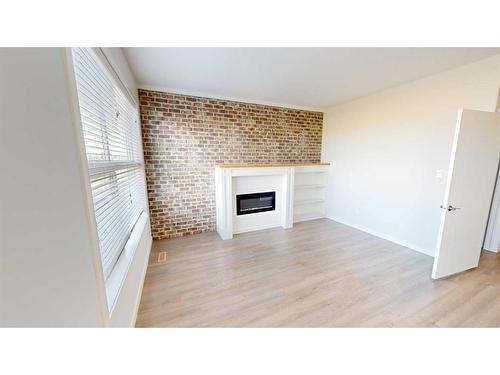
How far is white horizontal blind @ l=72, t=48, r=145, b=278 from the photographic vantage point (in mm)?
1131

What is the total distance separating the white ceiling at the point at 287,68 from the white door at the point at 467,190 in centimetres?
83

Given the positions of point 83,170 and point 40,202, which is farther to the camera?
point 83,170

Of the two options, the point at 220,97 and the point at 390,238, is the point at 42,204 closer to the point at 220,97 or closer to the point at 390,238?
the point at 220,97

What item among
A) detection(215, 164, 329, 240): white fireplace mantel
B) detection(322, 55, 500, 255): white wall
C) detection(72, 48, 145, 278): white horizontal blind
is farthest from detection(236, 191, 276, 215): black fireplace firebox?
detection(72, 48, 145, 278): white horizontal blind

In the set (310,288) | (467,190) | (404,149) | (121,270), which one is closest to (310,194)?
(404,149)

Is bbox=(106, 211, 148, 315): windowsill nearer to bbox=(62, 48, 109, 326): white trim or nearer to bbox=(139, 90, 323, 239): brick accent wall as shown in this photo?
bbox=(62, 48, 109, 326): white trim

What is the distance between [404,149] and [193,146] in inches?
137

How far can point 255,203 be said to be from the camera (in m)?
3.67

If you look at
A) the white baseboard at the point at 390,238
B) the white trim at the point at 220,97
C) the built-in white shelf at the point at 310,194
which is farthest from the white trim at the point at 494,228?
the white trim at the point at 220,97

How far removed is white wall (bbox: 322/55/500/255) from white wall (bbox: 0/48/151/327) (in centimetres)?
382

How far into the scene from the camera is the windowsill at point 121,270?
3.82 feet

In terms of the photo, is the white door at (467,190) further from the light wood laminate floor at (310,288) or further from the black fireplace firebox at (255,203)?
the black fireplace firebox at (255,203)

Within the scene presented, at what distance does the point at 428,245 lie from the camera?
2734 mm
